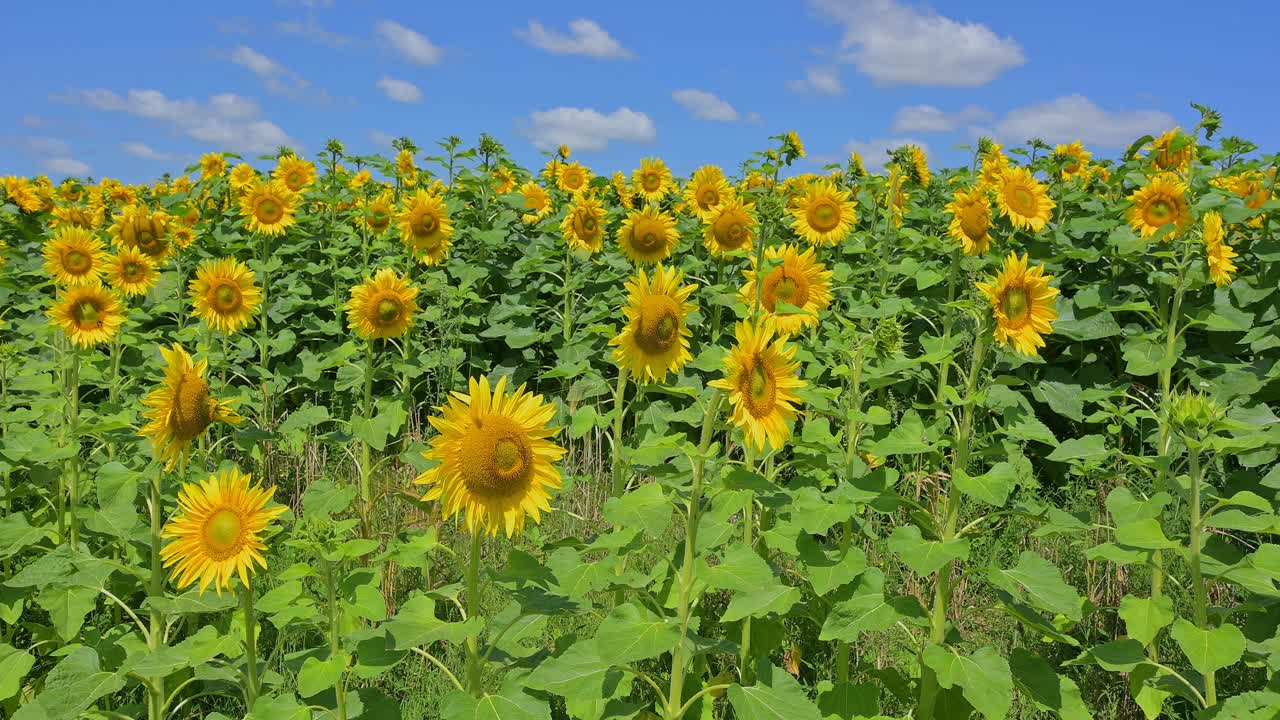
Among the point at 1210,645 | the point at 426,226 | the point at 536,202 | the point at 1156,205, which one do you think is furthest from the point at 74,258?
the point at 1156,205

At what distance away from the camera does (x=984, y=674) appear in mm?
2805

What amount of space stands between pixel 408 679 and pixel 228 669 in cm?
107

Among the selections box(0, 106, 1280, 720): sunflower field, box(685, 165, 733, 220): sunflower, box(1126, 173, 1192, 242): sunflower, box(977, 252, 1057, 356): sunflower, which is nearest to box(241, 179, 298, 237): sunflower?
box(0, 106, 1280, 720): sunflower field

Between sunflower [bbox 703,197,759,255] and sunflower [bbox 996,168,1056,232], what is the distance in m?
1.50

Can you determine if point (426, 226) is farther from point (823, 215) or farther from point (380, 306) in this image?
point (823, 215)

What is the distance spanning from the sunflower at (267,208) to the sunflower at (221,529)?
4811 mm

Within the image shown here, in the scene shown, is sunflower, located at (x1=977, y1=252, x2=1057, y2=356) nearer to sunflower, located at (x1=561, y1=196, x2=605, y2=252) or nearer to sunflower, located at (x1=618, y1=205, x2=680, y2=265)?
sunflower, located at (x1=618, y1=205, x2=680, y2=265)

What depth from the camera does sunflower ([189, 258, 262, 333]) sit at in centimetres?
489

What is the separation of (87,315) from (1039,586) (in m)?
4.38

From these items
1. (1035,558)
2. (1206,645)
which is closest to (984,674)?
(1035,558)

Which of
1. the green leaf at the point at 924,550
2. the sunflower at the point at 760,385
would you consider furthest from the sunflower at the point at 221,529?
the green leaf at the point at 924,550

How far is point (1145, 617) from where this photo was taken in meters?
3.10

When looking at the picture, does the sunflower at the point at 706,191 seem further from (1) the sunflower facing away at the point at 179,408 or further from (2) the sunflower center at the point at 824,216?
(1) the sunflower facing away at the point at 179,408

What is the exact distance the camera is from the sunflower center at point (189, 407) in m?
3.27
